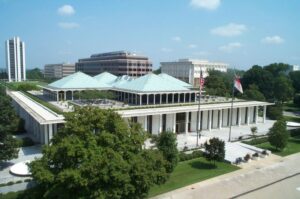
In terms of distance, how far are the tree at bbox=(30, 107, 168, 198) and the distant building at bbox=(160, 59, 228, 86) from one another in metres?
122

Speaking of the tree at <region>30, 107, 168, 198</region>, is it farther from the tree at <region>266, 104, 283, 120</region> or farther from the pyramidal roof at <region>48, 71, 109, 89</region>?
the tree at <region>266, 104, 283, 120</region>

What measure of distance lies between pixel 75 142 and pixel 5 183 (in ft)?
41.8

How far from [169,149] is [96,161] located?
10848mm

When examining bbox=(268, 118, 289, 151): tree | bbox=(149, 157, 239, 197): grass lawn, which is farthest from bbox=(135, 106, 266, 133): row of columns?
bbox=(268, 118, 289, 151): tree

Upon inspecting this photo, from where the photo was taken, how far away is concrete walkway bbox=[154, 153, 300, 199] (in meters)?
25.4

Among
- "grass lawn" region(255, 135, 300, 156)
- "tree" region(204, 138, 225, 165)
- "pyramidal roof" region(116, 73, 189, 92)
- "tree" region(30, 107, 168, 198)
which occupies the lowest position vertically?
"grass lawn" region(255, 135, 300, 156)

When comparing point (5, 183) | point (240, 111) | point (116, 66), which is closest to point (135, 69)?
point (116, 66)

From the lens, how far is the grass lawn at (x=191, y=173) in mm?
26688

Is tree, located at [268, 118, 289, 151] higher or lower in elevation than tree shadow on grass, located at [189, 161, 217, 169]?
→ higher

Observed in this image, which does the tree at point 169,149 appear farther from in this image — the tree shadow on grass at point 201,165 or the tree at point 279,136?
the tree at point 279,136

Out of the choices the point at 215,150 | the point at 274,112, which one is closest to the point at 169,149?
the point at 215,150

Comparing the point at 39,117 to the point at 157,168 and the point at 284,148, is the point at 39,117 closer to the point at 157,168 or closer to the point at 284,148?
the point at 157,168

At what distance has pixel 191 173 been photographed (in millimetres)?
30672

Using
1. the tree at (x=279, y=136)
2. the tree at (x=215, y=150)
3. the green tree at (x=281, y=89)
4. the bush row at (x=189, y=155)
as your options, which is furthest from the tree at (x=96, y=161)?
the green tree at (x=281, y=89)
